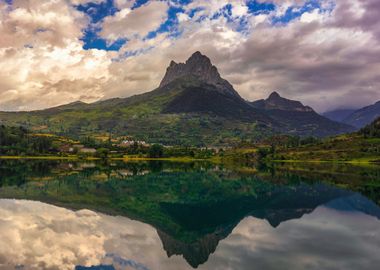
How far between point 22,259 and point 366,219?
164 feet

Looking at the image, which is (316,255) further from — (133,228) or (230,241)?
(133,228)

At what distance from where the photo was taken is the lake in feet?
115

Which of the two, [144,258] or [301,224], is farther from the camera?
[301,224]

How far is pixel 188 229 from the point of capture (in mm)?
52719

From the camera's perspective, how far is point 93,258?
34.9 meters

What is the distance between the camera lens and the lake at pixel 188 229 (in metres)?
35.0

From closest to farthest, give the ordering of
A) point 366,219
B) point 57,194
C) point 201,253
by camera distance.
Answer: point 201,253 → point 366,219 → point 57,194

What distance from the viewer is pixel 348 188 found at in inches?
4053

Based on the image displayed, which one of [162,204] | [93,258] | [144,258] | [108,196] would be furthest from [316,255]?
[108,196]

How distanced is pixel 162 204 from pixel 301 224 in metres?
32.0

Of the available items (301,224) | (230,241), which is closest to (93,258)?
(230,241)

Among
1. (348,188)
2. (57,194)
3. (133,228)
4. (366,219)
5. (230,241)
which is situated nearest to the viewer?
(230,241)

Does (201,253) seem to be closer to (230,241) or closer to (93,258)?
(230,241)

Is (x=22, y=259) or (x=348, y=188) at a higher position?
(x=22, y=259)
